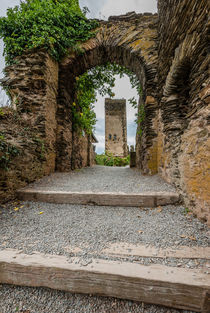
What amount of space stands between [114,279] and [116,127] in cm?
1680

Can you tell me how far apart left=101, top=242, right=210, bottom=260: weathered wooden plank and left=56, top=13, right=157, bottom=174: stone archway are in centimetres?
214

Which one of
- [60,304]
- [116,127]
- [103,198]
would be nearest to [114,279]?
[60,304]

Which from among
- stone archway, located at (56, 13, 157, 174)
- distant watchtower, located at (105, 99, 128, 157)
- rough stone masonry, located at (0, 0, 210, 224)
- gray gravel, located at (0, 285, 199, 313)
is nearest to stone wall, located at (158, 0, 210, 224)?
rough stone masonry, located at (0, 0, 210, 224)

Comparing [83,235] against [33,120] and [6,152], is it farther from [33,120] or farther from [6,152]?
[33,120]

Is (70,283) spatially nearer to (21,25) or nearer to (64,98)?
(64,98)

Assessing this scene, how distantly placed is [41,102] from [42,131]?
29.0 inches

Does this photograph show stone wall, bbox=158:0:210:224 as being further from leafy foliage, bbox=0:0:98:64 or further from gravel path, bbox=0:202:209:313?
leafy foliage, bbox=0:0:98:64

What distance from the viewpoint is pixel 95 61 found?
4.16 metres

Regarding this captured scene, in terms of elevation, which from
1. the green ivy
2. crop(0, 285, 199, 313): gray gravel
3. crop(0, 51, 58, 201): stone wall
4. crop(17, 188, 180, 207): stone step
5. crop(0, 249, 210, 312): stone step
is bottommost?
crop(0, 285, 199, 313): gray gravel

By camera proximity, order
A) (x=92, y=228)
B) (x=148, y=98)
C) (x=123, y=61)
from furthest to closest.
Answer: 1. (x=123, y=61)
2. (x=148, y=98)
3. (x=92, y=228)

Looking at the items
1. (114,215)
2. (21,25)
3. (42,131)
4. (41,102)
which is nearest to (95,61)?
(21,25)

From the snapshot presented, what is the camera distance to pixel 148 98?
3.21 metres

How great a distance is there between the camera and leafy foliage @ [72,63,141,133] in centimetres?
454

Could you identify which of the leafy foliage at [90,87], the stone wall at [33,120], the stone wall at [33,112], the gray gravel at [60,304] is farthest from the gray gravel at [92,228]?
the leafy foliage at [90,87]
